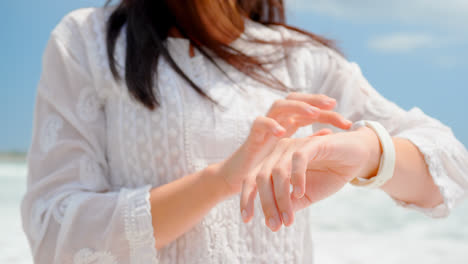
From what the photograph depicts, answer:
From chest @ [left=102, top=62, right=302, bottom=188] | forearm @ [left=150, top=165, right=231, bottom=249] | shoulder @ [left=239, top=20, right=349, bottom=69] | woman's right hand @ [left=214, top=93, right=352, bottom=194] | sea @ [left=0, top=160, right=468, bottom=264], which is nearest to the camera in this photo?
woman's right hand @ [left=214, top=93, right=352, bottom=194]

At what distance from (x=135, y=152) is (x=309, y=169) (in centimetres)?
42

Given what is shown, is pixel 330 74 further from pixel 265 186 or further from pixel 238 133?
pixel 265 186

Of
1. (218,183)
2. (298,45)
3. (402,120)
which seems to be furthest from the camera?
(298,45)

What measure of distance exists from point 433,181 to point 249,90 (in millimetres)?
448

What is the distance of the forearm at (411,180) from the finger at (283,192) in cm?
32

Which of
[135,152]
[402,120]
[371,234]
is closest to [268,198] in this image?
[135,152]

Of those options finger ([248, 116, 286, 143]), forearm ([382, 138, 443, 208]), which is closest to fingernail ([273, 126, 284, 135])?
finger ([248, 116, 286, 143])

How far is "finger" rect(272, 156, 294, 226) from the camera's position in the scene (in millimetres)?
508

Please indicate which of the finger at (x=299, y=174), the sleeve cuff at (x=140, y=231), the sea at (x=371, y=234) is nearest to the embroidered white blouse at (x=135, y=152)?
the sleeve cuff at (x=140, y=231)

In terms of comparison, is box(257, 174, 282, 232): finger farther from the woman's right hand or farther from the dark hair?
the dark hair

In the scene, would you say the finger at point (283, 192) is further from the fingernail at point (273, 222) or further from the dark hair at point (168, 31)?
the dark hair at point (168, 31)

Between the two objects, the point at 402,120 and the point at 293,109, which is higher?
the point at 293,109

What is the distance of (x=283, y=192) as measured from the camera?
51cm

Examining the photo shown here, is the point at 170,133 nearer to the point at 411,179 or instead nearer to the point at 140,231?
the point at 140,231
